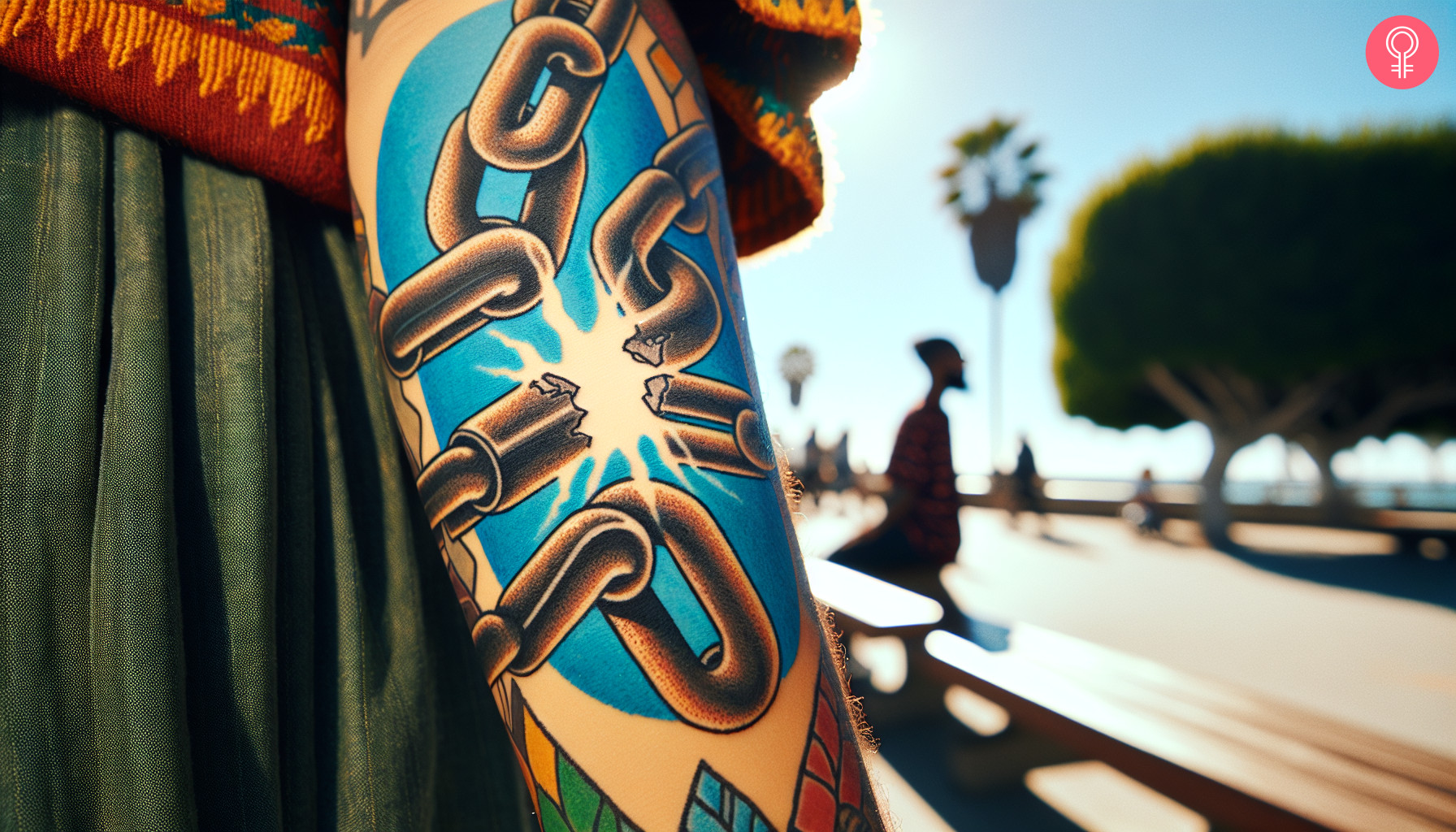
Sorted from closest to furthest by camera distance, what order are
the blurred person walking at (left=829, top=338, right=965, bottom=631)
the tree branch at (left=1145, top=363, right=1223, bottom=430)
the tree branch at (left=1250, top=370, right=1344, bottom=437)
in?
the blurred person walking at (left=829, top=338, right=965, bottom=631), the tree branch at (left=1250, top=370, right=1344, bottom=437), the tree branch at (left=1145, top=363, right=1223, bottom=430)

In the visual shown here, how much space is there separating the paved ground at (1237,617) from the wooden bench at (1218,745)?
2.85 ft

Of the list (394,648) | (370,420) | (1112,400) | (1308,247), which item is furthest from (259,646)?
(1112,400)

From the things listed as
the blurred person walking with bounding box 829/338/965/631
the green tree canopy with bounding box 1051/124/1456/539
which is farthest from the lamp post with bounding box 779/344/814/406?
the blurred person walking with bounding box 829/338/965/631

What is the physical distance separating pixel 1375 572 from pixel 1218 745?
395 inches

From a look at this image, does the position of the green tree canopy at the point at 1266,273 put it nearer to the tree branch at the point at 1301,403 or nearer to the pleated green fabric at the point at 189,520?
the tree branch at the point at 1301,403

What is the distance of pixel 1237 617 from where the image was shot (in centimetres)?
655

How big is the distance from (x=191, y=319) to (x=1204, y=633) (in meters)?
7.34

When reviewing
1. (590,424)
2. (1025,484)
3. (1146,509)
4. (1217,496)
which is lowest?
(1146,509)

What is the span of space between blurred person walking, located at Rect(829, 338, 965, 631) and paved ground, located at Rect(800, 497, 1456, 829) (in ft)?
1.40

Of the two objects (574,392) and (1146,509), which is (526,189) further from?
(1146,509)

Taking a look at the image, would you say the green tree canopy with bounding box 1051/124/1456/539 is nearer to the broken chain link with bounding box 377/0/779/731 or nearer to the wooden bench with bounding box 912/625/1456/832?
the wooden bench with bounding box 912/625/1456/832

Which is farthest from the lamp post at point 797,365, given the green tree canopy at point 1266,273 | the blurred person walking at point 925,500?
the blurred person walking at point 925,500

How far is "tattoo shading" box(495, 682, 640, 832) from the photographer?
46 centimetres

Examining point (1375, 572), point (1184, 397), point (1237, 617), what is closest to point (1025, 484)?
point (1375, 572)
